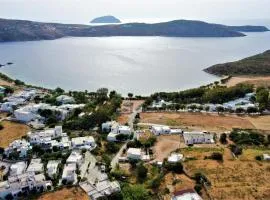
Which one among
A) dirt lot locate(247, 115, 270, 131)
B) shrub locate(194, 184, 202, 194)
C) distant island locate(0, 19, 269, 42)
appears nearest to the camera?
shrub locate(194, 184, 202, 194)

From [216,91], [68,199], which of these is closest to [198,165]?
[68,199]

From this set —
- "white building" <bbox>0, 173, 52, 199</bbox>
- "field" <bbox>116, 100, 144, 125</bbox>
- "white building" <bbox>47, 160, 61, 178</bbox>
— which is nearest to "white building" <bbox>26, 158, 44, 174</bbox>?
"white building" <bbox>47, 160, 61, 178</bbox>

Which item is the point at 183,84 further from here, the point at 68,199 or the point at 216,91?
the point at 68,199

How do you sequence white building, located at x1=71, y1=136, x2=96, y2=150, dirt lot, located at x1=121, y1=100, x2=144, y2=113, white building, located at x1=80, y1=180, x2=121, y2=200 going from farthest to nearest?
dirt lot, located at x1=121, y1=100, x2=144, y2=113 → white building, located at x1=71, y1=136, x2=96, y2=150 → white building, located at x1=80, y1=180, x2=121, y2=200

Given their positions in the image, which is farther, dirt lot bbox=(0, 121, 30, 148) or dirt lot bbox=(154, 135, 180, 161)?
dirt lot bbox=(0, 121, 30, 148)

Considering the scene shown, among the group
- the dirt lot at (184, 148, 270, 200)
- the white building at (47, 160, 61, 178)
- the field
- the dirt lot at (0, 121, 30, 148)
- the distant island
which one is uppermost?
the distant island

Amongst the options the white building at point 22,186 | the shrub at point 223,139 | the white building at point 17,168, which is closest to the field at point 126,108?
A: the shrub at point 223,139

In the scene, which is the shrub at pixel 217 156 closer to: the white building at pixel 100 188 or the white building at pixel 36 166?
the white building at pixel 100 188

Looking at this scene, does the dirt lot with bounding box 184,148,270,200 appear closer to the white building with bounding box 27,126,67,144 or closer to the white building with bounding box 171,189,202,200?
the white building with bounding box 171,189,202,200

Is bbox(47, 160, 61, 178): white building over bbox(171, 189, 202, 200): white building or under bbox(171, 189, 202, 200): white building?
under
